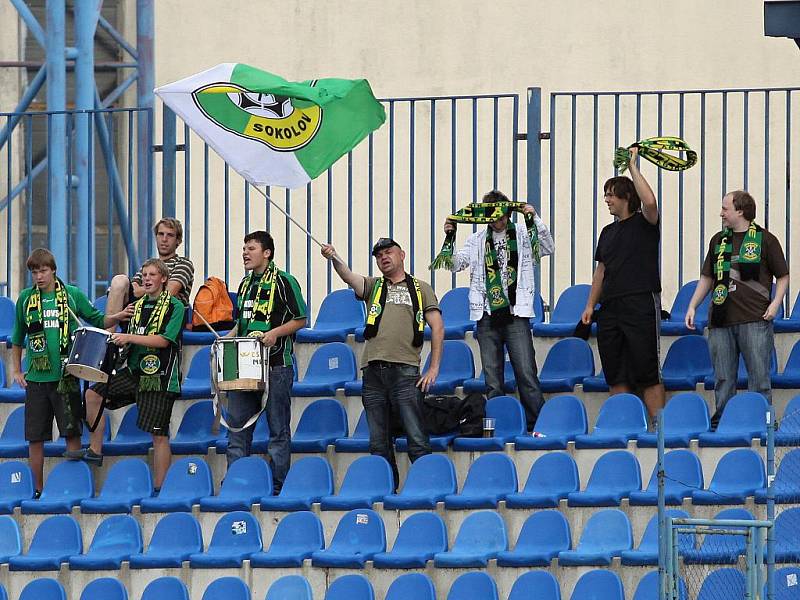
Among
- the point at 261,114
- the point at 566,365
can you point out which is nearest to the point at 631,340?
the point at 566,365

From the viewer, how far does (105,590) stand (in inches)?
431

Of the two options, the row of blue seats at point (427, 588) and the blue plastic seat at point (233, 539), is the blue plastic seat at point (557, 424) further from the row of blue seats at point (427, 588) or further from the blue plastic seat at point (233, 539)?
the blue plastic seat at point (233, 539)

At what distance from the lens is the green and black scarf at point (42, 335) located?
12070 millimetres

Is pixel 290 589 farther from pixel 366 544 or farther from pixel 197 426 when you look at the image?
pixel 197 426

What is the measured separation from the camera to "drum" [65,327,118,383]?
1175 cm

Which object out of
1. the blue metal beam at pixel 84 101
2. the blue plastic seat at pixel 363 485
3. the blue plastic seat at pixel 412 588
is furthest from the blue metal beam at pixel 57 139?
the blue plastic seat at pixel 412 588

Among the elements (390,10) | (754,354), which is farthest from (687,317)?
(390,10)

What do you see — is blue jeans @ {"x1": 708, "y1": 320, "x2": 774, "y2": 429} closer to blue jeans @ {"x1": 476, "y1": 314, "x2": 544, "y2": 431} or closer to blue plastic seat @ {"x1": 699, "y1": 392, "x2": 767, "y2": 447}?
blue plastic seat @ {"x1": 699, "y1": 392, "x2": 767, "y2": 447}

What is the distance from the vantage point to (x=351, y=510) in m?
11.2

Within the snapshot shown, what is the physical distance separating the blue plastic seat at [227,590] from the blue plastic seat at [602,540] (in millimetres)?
1844

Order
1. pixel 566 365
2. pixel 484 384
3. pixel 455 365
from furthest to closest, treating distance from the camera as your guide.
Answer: pixel 455 365, pixel 566 365, pixel 484 384

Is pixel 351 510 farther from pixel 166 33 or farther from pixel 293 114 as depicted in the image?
pixel 166 33

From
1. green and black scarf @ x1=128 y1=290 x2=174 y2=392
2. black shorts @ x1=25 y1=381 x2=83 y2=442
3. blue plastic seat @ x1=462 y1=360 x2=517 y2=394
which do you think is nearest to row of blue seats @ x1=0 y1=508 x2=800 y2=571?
black shorts @ x1=25 y1=381 x2=83 y2=442

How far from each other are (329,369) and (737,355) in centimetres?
283
